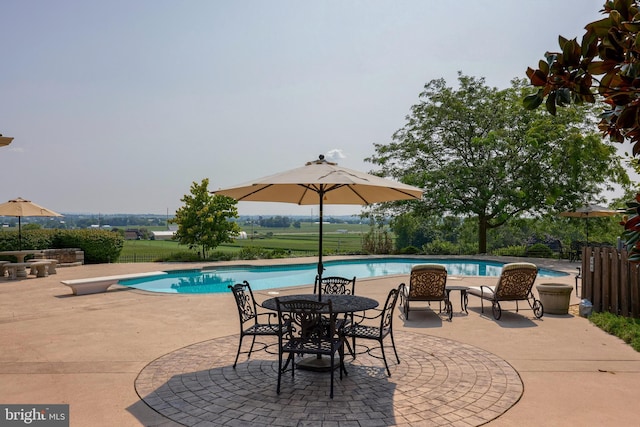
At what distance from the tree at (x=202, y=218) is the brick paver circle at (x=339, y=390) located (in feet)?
44.7

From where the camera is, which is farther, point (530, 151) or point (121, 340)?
point (530, 151)

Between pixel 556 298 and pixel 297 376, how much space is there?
5.59 metres

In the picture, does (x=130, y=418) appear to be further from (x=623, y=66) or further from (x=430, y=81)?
(x=430, y=81)

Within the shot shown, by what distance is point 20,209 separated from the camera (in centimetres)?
1383

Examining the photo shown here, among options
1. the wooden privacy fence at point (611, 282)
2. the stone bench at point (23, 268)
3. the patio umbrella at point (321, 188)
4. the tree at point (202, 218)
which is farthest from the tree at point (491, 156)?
the stone bench at point (23, 268)

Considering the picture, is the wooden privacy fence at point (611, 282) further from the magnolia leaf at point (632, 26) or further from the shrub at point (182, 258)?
the shrub at point (182, 258)

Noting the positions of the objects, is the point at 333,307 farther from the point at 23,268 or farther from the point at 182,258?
the point at 182,258

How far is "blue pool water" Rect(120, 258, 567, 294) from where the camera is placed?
44.7ft

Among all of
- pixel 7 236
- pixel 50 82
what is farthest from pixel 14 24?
pixel 7 236

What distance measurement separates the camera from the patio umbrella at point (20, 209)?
13.6m

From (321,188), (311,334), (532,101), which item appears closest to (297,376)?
(311,334)

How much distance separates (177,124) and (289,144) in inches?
207

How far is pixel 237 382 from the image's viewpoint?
449 centimetres

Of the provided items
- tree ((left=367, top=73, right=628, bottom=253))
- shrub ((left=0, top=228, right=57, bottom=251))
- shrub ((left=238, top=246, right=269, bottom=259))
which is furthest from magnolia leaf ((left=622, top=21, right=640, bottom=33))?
tree ((left=367, top=73, right=628, bottom=253))
